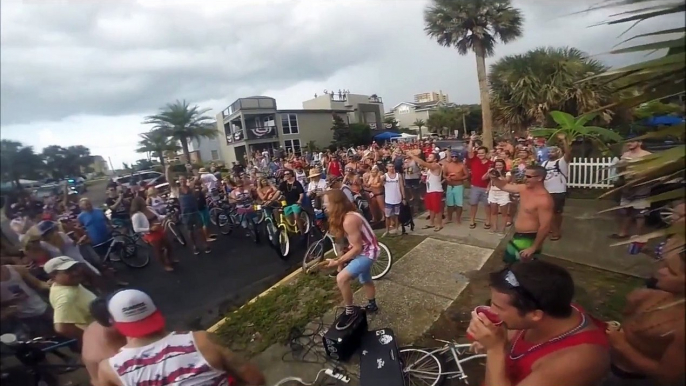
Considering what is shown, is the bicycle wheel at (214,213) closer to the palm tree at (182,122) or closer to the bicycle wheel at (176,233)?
the bicycle wheel at (176,233)

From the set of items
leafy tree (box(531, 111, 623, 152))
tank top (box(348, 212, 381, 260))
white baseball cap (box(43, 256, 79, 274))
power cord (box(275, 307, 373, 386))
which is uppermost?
leafy tree (box(531, 111, 623, 152))

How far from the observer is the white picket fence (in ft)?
3.98

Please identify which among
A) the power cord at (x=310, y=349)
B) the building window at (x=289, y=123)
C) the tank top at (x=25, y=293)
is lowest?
the power cord at (x=310, y=349)

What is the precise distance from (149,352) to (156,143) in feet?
2.61

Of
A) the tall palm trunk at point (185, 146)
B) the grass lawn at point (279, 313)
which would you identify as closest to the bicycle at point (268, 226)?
the grass lawn at point (279, 313)

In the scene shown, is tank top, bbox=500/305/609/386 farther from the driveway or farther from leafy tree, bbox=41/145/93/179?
leafy tree, bbox=41/145/93/179

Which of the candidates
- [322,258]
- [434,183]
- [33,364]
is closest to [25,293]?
[33,364]

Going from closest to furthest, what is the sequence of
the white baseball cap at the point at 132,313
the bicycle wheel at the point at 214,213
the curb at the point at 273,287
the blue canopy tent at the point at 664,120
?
1. the blue canopy tent at the point at 664,120
2. the white baseball cap at the point at 132,313
3. the bicycle wheel at the point at 214,213
4. the curb at the point at 273,287

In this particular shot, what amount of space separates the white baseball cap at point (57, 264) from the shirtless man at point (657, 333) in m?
1.67

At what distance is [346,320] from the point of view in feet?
7.10

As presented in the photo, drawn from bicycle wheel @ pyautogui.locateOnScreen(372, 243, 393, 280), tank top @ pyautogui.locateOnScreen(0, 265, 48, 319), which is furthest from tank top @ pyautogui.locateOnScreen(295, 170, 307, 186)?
bicycle wheel @ pyautogui.locateOnScreen(372, 243, 393, 280)

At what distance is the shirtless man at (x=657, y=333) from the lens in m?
0.62

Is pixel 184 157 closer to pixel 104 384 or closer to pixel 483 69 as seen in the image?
pixel 104 384

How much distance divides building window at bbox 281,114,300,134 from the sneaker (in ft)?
4.42
